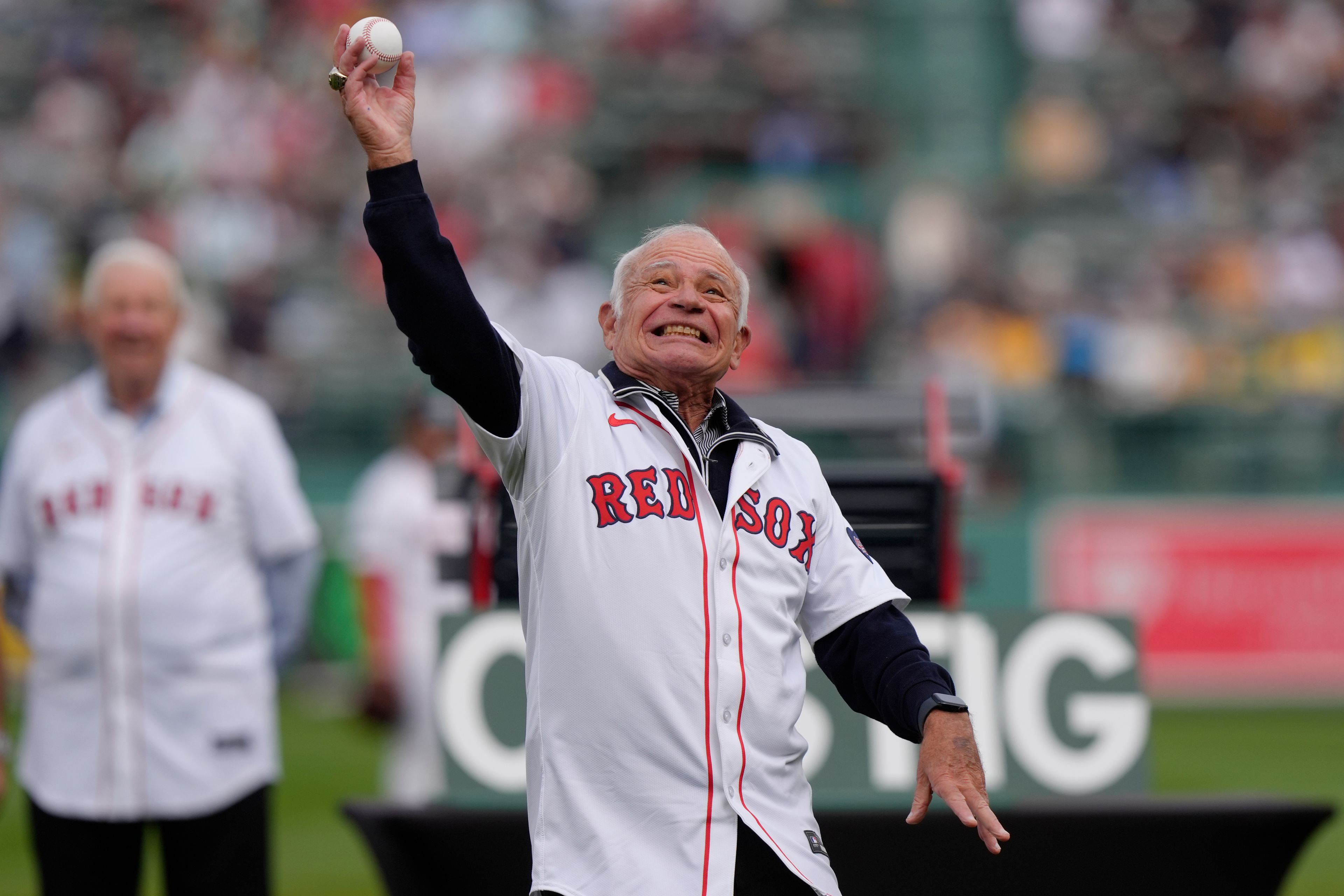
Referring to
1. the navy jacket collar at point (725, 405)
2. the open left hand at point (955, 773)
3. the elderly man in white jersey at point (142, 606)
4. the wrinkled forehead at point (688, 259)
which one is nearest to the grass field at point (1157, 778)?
the elderly man in white jersey at point (142, 606)

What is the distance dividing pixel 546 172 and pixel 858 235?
297 cm

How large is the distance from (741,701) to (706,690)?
2.9 inches

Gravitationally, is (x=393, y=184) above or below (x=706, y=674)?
above

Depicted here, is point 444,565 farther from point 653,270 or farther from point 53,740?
point 653,270

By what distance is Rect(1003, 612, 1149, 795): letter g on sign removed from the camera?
5.38m

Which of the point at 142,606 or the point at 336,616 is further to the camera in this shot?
the point at 336,616

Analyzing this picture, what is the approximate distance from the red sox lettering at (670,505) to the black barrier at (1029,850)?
1776 millimetres

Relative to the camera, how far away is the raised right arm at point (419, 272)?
2.91m

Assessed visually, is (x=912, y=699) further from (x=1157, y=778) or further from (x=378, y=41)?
(x=1157, y=778)

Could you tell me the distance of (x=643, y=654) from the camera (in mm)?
3105

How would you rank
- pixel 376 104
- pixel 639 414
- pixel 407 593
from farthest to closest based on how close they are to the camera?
pixel 407 593 → pixel 639 414 → pixel 376 104

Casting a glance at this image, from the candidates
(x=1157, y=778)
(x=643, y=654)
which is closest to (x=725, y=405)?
(x=643, y=654)

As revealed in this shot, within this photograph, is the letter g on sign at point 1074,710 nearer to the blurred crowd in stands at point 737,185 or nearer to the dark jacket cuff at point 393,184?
the dark jacket cuff at point 393,184

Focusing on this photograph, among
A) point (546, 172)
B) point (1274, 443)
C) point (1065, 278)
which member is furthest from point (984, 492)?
point (546, 172)
